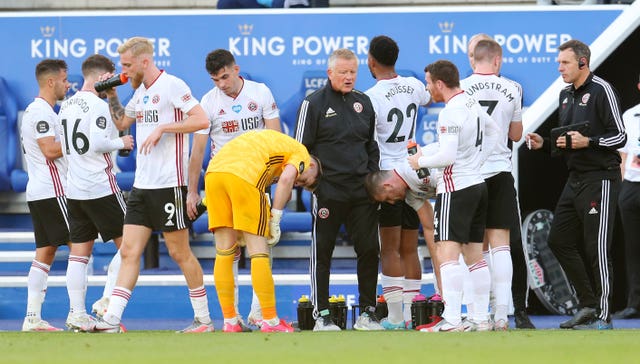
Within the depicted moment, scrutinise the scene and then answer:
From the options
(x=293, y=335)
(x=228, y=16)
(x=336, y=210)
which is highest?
(x=228, y=16)

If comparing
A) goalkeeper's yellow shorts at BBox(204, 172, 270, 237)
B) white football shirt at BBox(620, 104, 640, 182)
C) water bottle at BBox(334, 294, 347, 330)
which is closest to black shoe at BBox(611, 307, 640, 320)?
white football shirt at BBox(620, 104, 640, 182)

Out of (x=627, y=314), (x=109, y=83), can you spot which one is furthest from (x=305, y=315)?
(x=627, y=314)

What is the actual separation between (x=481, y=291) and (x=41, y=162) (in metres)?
3.59

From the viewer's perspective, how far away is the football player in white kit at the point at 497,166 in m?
8.91

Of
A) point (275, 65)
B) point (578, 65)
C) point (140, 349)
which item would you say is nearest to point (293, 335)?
point (140, 349)

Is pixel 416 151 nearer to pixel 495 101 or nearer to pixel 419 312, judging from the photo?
pixel 495 101

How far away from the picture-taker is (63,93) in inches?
398

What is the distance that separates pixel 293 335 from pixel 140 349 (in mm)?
1252

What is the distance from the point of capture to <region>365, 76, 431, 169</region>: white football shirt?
9.32 m

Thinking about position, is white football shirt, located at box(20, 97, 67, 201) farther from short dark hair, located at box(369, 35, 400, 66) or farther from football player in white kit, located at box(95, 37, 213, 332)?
short dark hair, located at box(369, 35, 400, 66)

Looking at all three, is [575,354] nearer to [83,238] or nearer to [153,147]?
[153,147]

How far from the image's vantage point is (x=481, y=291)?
8.54m

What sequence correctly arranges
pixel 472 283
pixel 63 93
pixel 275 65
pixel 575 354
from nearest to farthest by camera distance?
1. pixel 575 354
2. pixel 472 283
3. pixel 63 93
4. pixel 275 65

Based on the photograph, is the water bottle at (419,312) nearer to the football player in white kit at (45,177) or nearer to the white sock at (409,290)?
the white sock at (409,290)
